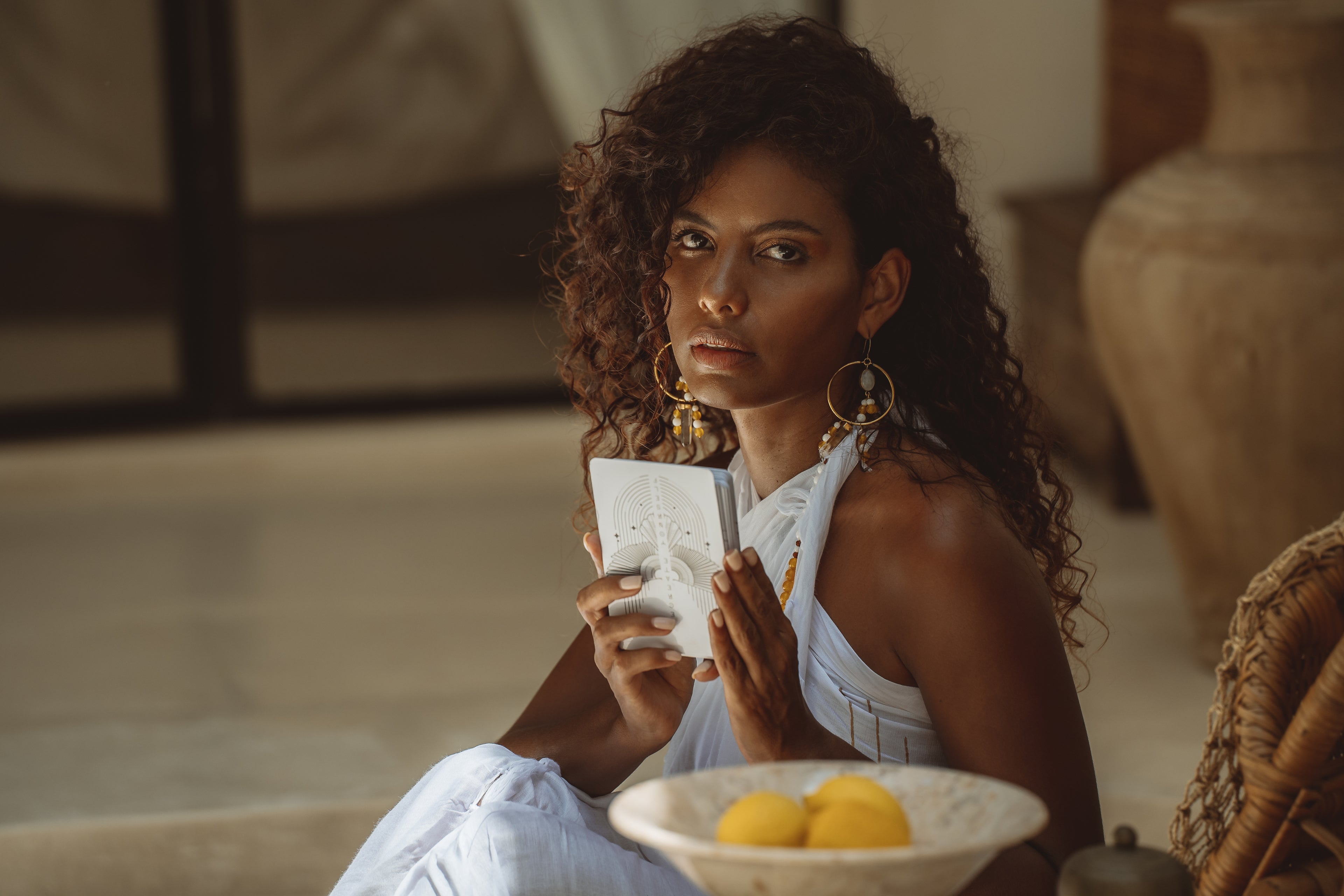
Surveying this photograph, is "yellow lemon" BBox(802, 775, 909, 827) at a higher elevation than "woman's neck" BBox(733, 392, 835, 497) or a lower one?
lower

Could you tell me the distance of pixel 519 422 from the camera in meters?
5.85

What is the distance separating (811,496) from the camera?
1.72 meters

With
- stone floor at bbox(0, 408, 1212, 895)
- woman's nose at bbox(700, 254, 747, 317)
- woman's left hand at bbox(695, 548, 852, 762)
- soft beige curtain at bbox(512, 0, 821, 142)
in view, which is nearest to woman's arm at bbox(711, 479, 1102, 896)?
woman's left hand at bbox(695, 548, 852, 762)

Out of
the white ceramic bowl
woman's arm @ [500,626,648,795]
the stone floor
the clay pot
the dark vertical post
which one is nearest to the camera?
the white ceramic bowl

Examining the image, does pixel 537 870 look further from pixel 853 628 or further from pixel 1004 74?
pixel 1004 74

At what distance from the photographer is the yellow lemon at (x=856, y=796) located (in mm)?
1086

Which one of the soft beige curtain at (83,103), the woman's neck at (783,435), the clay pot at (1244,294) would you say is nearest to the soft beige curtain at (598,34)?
the soft beige curtain at (83,103)

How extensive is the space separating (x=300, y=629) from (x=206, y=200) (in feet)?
6.82

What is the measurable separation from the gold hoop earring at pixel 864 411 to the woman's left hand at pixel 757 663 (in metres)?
0.38

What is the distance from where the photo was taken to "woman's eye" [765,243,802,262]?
1663mm

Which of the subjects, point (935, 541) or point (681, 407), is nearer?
point (935, 541)

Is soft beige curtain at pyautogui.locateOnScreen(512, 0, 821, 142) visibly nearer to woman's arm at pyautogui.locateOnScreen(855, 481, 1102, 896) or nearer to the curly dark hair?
the curly dark hair

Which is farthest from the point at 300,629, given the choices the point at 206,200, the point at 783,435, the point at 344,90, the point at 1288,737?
the point at 1288,737

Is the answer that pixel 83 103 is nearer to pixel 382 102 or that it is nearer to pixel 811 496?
pixel 382 102
